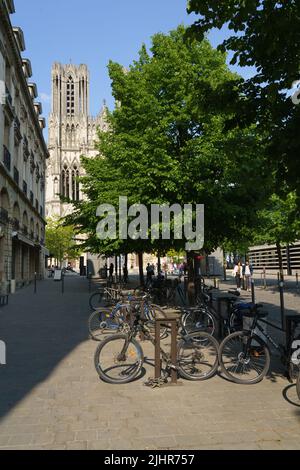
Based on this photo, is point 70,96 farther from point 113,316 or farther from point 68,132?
point 113,316

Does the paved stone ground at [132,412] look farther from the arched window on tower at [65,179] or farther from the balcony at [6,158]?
the arched window on tower at [65,179]

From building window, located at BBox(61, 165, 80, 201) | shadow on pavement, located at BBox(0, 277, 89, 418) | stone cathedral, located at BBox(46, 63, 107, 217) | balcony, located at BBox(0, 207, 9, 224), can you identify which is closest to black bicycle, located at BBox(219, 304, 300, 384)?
shadow on pavement, located at BBox(0, 277, 89, 418)

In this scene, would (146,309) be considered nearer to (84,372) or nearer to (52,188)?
(84,372)

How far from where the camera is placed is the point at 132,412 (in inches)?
194

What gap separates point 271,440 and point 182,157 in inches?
377

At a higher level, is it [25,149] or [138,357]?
[25,149]

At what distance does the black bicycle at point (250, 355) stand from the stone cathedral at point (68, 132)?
85551mm

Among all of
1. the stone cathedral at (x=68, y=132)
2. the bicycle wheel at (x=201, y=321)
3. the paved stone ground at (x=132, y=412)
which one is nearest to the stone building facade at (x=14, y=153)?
the bicycle wheel at (x=201, y=321)

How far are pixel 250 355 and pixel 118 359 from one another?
1.97 m

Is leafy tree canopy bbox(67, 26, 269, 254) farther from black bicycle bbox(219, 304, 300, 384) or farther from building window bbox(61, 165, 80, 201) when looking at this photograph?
building window bbox(61, 165, 80, 201)

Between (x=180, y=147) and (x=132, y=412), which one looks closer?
(x=132, y=412)

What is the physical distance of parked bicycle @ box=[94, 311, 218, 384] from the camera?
619cm

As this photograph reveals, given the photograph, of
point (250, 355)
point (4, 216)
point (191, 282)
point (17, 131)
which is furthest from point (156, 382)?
point (17, 131)
